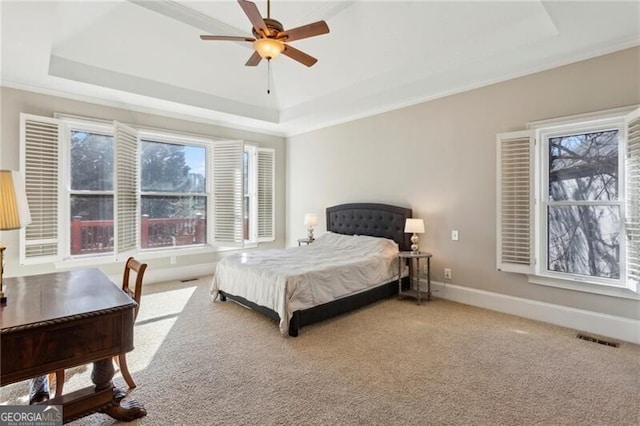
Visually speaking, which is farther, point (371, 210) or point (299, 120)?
point (299, 120)

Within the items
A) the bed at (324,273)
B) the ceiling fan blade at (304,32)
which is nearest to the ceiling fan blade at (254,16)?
the ceiling fan blade at (304,32)

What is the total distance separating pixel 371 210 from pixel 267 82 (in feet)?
8.99

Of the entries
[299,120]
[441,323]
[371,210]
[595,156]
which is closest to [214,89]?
[299,120]

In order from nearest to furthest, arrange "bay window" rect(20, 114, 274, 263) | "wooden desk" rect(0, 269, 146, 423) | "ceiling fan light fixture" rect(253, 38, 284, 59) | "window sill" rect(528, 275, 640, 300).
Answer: "wooden desk" rect(0, 269, 146, 423) < "ceiling fan light fixture" rect(253, 38, 284, 59) < "window sill" rect(528, 275, 640, 300) < "bay window" rect(20, 114, 274, 263)

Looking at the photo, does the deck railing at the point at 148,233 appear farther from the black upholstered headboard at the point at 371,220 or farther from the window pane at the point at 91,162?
the black upholstered headboard at the point at 371,220

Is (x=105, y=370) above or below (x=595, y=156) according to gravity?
below

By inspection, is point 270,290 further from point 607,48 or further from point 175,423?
point 607,48

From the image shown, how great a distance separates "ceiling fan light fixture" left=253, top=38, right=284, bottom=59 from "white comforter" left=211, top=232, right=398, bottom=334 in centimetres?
207

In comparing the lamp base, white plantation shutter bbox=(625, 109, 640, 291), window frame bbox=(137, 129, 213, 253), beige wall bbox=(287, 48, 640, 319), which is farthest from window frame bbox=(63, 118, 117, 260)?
white plantation shutter bbox=(625, 109, 640, 291)

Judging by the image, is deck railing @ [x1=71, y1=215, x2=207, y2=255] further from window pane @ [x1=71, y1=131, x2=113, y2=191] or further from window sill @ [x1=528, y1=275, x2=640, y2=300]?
window sill @ [x1=528, y1=275, x2=640, y2=300]

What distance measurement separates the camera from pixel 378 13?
11.6 feet

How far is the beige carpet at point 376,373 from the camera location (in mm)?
1963

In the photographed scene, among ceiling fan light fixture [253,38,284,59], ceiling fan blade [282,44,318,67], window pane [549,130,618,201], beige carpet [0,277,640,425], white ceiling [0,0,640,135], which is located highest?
white ceiling [0,0,640,135]

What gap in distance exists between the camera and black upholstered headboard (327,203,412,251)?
4609mm
